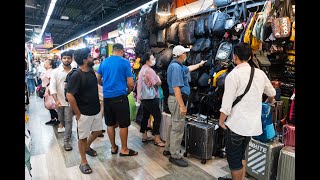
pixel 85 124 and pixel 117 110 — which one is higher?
pixel 117 110

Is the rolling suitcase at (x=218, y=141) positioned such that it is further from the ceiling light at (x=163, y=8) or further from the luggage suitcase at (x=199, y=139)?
the ceiling light at (x=163, y=8)

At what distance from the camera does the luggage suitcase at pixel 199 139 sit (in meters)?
3.62

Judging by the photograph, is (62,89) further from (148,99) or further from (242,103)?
(242,103)

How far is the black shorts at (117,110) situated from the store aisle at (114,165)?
2.00 feet

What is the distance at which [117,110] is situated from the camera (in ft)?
12.1

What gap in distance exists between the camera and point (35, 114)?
7051 millimetres

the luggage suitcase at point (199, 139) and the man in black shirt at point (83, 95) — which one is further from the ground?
the man in black shirt at point (83, 95)

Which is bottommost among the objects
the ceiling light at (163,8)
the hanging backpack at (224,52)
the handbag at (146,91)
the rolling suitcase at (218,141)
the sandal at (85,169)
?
the sandal at (85,169)

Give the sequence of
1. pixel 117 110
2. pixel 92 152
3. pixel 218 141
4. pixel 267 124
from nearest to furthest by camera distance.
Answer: pixel 267 124 < pixel 117 110 < pixel 218 141 < pixel 92 152

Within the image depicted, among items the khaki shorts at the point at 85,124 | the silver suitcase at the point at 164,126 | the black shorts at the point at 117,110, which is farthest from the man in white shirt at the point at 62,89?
the silver suitcase at the point at 164,126

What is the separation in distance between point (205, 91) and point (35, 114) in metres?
5.16

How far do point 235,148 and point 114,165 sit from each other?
192 cm

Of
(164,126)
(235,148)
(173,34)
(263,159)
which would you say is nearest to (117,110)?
(164,126)
